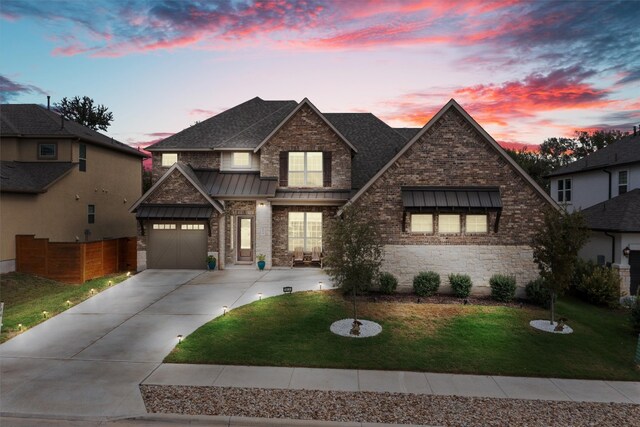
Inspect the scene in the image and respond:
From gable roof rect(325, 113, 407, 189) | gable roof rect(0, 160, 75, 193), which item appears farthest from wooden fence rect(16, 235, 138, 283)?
gable roof rect(325, 113, 407, 189)

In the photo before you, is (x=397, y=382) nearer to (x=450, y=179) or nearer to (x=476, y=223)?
(x=476, y=223)

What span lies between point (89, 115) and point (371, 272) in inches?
2146

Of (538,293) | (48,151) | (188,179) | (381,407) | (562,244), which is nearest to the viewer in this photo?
(381,407)

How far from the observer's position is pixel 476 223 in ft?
56.6

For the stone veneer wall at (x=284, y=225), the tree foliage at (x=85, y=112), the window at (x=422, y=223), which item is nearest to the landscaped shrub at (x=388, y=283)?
the window at (x=422, y=223)

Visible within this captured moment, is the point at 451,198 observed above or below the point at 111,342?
above

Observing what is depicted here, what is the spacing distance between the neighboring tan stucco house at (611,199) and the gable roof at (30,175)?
2652cm

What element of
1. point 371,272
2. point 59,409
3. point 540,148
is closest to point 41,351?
point 59,409

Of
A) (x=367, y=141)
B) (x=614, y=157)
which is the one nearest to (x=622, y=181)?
(x=614, y=157)

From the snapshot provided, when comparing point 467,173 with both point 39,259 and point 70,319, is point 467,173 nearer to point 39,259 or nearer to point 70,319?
point 70,319

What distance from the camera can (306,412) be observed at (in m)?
7.58

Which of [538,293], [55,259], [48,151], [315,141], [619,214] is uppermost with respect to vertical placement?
[315,141]

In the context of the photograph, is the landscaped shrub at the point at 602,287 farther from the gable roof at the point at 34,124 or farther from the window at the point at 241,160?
the gable roof at the point at 34,124

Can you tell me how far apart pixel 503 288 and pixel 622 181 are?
1440cm
